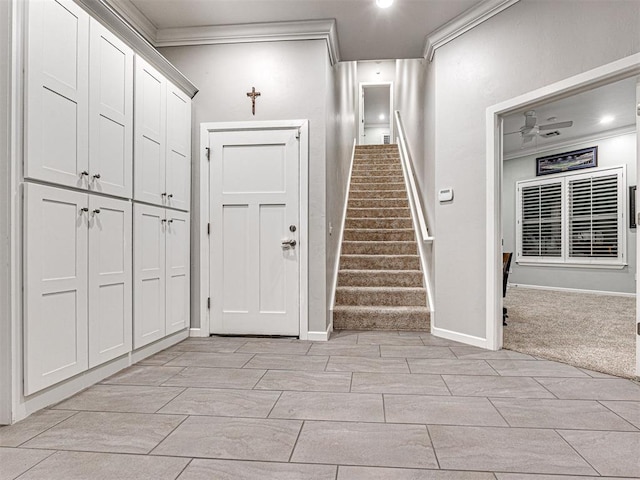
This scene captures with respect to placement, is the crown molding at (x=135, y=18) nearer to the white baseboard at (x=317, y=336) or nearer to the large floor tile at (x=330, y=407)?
the white baseboard at (x=317, y=336)

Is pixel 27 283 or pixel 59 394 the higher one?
pixel 27 283

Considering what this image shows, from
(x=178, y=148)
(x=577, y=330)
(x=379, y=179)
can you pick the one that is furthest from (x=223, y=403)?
(x=379, y=179)

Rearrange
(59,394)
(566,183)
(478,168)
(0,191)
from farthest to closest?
(566,183) < (478,168) < (59,394) < (0,191)

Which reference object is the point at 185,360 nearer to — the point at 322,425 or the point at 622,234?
the point at 322,425

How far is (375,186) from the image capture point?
6.36m

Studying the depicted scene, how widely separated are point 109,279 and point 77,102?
3.47 ft

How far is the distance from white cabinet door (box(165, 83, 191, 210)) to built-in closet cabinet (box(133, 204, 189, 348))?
0.15 meters

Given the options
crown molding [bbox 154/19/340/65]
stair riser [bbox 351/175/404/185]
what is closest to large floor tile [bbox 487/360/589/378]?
crown molding [bbox 154/19/340/65]

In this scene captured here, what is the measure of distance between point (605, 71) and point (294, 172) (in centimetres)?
233

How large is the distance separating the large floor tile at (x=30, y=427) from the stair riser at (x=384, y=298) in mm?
2697

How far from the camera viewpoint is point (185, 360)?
287cm

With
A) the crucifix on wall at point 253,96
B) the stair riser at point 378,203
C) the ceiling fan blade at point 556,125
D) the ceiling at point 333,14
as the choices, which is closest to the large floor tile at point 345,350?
the crucifix on wall at point 253,96

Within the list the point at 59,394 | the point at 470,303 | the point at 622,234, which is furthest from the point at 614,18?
the point at 622,234

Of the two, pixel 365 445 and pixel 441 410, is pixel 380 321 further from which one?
pixel 365 445
